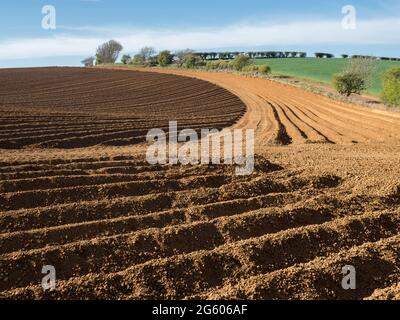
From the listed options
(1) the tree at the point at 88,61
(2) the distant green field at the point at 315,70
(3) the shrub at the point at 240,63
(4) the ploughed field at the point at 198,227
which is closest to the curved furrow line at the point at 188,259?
(4) the ploughed field at the point at 198,227

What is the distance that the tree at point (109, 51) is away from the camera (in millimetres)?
116294

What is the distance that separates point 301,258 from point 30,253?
3523 millimetres

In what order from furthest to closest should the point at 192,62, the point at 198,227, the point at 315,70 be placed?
the point at 315,70 < the point at 192,62 < the point at 198,227

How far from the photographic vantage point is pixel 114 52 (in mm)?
118750

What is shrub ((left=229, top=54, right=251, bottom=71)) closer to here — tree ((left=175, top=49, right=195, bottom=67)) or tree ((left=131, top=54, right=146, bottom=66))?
tree ((left=175, top=49, right=195, bottom=67))

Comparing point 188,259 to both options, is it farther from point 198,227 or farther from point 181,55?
point 181,55
